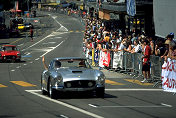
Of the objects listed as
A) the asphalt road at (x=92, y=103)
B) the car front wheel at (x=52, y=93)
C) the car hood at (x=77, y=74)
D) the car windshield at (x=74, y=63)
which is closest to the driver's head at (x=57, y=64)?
the car windshield at (x=74, y=63)

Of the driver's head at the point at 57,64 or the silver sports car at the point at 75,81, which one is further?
the driver's head at the point at 57,64

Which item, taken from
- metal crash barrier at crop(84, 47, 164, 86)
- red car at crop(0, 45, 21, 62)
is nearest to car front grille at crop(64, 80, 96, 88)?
metal crash barrier at crop(84, 47, 164, 86)

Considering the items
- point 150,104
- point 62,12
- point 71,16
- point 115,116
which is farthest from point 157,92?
point 62,12

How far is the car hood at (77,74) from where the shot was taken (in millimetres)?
16859

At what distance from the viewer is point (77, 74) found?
1708 centimetres

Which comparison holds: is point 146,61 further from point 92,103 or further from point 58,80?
point 92,103

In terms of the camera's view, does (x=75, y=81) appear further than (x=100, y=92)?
No

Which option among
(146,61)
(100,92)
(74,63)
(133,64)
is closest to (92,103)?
(100,92)

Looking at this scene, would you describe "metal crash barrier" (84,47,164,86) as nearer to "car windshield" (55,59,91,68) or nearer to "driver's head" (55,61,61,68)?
"car windshield" (55,59,91,68)

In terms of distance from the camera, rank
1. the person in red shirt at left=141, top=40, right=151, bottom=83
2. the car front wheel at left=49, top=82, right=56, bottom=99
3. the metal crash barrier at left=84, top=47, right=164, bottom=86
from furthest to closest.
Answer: the person in red shirt at left=141, top=40, right=151, bottom=83
the metal crash barrier at left=84, top=47, right=164, bottom=86
the car front wheel at left=49, top=82, right=56, bottom=99

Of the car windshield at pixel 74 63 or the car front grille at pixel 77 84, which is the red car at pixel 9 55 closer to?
the car windshield at pixel 74 63

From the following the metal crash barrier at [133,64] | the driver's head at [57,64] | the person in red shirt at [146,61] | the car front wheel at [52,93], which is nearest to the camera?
the car front wheel at [52,93]

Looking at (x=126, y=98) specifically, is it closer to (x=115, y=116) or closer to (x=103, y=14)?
(x=115, y=116)

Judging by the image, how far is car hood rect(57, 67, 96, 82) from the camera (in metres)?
16.9
